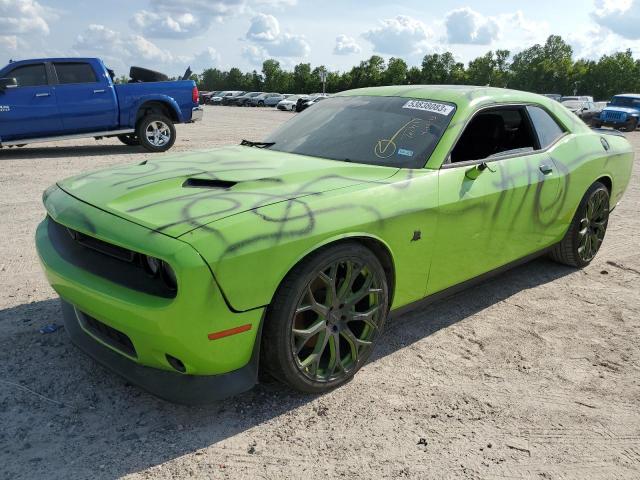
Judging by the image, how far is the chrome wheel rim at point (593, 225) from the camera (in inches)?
187

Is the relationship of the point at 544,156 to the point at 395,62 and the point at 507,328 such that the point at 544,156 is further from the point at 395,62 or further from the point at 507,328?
the point at 395,62

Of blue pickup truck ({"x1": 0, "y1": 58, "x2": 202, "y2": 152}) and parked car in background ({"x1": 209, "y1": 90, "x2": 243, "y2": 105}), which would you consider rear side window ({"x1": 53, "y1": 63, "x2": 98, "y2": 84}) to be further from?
parked car in background ({"x1": 209, "y1": 90, "x2": 243, "y2": 105})

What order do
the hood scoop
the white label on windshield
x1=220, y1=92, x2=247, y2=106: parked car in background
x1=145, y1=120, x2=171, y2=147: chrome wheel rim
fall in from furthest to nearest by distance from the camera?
x1=220, y1=92, x2=247, y2=106: parked car in background
x1=145, y1=120, x2=171, y2=147: chrome wheel rim
the white label on windshield
the hood scoop

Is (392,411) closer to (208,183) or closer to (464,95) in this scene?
(208,183)

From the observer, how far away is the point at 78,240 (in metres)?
2.84

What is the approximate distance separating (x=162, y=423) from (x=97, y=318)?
1.92 ft

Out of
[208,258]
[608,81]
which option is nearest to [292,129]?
[208,258]

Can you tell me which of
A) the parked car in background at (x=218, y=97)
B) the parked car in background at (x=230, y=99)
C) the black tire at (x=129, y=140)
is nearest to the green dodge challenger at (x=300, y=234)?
the black tire at (x=129, y=140)

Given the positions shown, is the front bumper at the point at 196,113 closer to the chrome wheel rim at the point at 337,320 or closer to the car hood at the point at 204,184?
the car hood at the point at 204,184

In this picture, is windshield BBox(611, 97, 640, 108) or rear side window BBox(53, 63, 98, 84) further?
windshield BBox(611, 97, 640, 108)

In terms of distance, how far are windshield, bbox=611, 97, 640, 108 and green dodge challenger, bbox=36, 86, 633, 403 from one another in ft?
78.9

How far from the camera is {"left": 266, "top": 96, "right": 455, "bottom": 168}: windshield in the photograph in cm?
339

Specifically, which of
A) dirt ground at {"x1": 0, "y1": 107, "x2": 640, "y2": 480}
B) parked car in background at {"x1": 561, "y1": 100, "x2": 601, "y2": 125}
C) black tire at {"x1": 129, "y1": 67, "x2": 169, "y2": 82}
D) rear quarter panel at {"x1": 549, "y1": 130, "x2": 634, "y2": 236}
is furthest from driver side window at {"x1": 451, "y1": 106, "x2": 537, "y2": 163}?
parked car in background at {"x1": 561, "y1": 100, "x2": 601, "y2": 125}

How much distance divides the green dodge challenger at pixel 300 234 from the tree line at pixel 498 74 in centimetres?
7054
